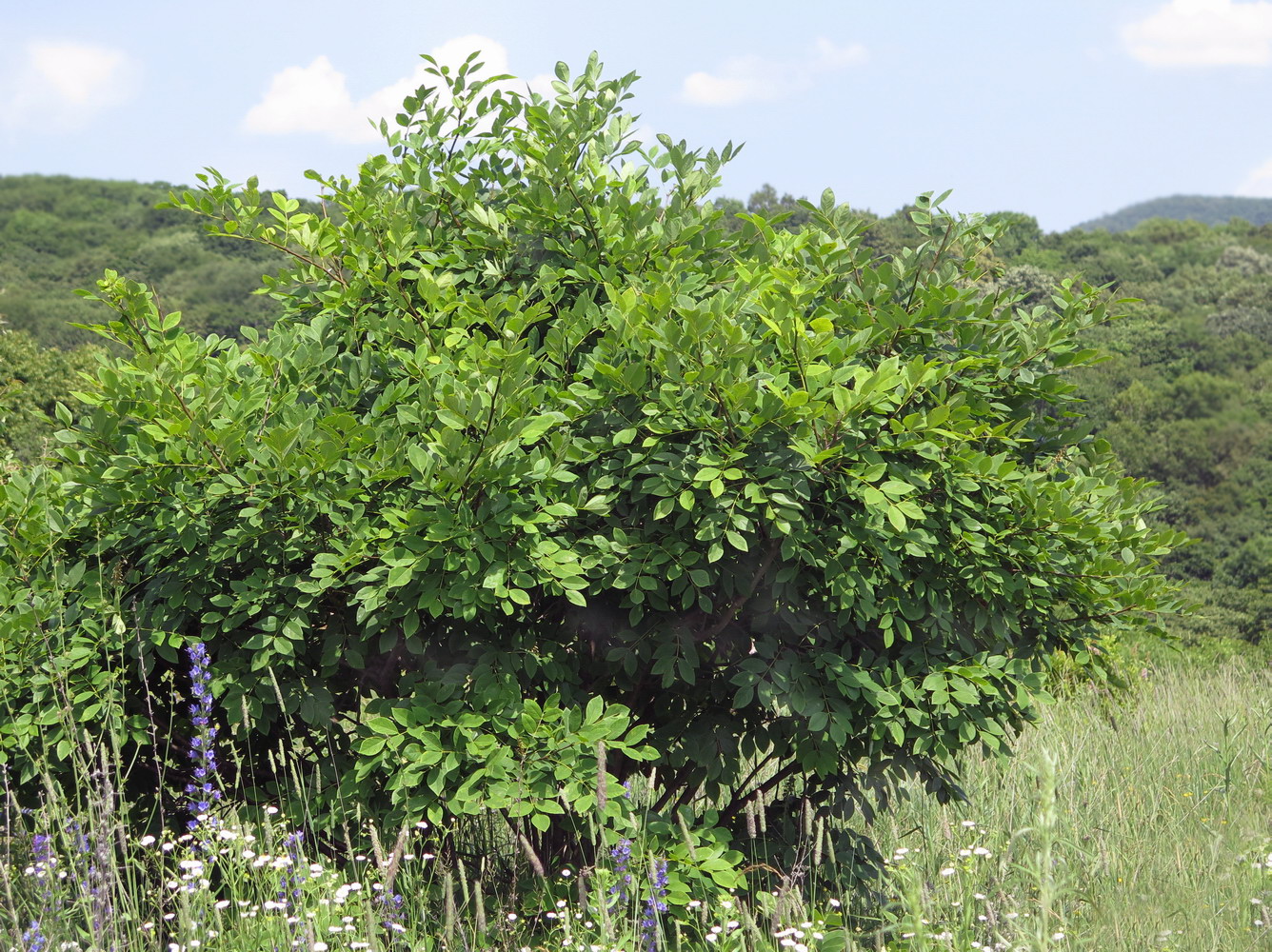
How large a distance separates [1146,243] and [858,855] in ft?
164

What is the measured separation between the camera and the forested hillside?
95.7ft

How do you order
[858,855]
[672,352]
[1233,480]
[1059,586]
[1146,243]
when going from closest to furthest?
[672,352] → [1059,586] → [858,855] → [1233,480] → [1146,243]

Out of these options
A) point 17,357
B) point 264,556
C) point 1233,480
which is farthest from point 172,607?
point 1233,480

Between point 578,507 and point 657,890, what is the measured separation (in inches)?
48.1

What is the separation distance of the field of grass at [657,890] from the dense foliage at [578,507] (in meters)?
0.25

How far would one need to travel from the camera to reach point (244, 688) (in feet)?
10.7

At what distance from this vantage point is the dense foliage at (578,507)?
305cm

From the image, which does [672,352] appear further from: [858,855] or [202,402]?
[858,855]

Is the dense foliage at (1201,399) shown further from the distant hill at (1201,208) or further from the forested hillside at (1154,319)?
the distant hill at (1201,208)

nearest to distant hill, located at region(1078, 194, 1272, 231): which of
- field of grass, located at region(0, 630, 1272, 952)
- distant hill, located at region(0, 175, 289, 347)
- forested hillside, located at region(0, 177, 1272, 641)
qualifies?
forested hillside, located at region(0, 177, 1272, 641)

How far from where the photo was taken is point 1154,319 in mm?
38031

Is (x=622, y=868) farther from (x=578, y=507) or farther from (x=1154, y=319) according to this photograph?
(x=1154, y=319)

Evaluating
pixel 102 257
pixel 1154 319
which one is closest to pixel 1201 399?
pixel 1154 319

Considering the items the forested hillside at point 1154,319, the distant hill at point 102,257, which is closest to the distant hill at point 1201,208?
the forested hillside at point 1154,319
